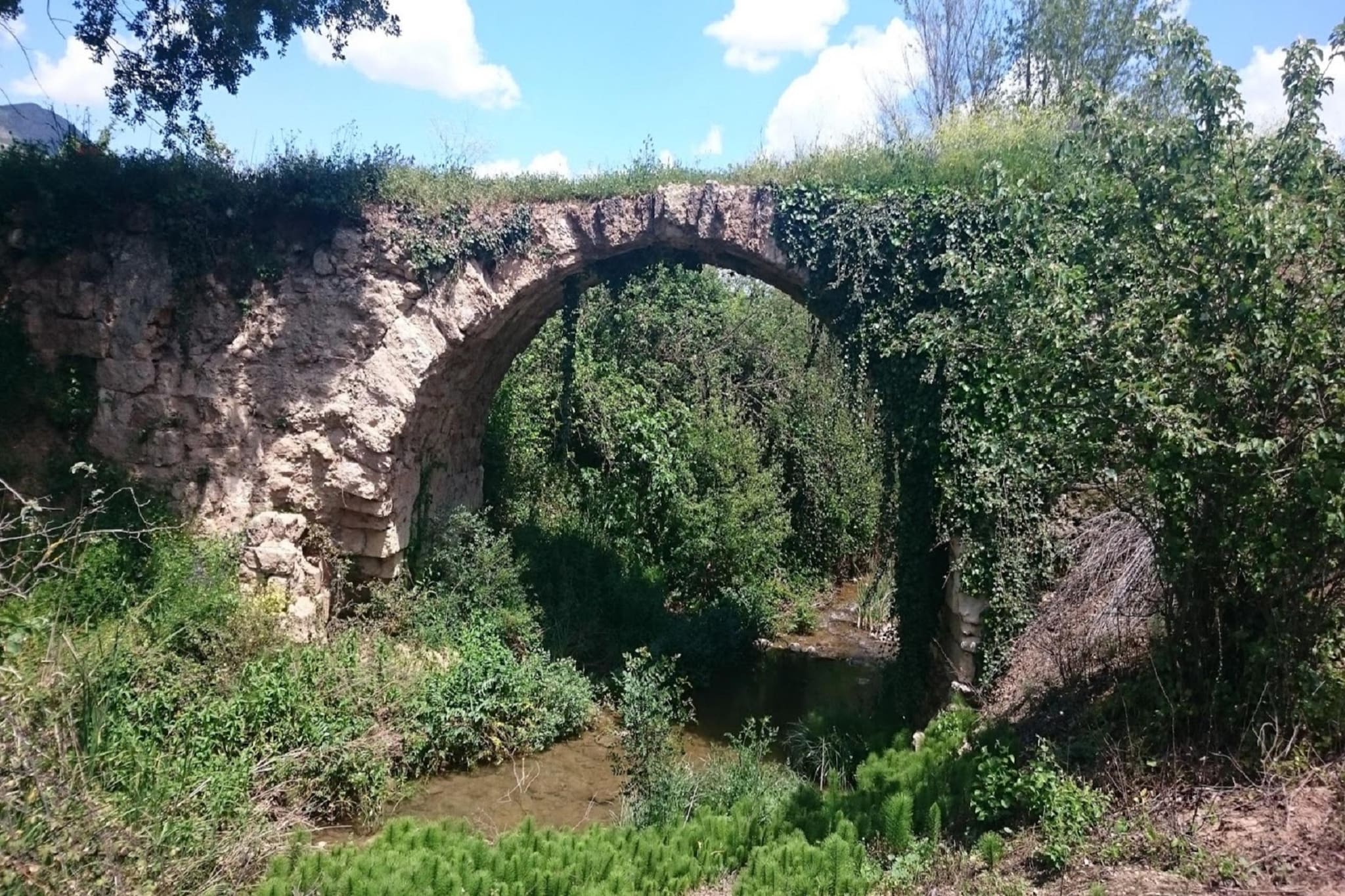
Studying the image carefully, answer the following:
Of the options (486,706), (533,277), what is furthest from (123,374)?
(486,706)

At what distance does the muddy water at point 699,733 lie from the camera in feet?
24.1

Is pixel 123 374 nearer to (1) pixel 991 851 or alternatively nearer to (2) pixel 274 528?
(2) pixel 274 528

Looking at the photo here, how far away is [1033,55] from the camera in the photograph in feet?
56.8

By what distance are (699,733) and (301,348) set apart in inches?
219

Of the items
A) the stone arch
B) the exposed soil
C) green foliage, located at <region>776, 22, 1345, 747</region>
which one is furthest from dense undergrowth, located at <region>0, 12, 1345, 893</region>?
the exposed soil

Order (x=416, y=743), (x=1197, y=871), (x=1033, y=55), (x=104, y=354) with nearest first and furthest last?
(x=1197, y=871), (x=416, y=743), (x=104, y=354), (x=1033, y=55)

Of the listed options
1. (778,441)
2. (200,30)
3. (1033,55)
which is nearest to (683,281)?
(778,441)

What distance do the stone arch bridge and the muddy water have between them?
2.33m

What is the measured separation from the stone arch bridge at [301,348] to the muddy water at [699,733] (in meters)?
2.33

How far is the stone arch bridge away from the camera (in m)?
8.53

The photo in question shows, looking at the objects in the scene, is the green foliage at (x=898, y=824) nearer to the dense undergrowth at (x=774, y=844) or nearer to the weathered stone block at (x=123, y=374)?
A: the dense undergrowth at (x=774, y=844)

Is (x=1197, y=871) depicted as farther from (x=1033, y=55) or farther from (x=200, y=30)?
(x=1033, y=55)

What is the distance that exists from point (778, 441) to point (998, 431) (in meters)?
6.99

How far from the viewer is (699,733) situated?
909 cm
